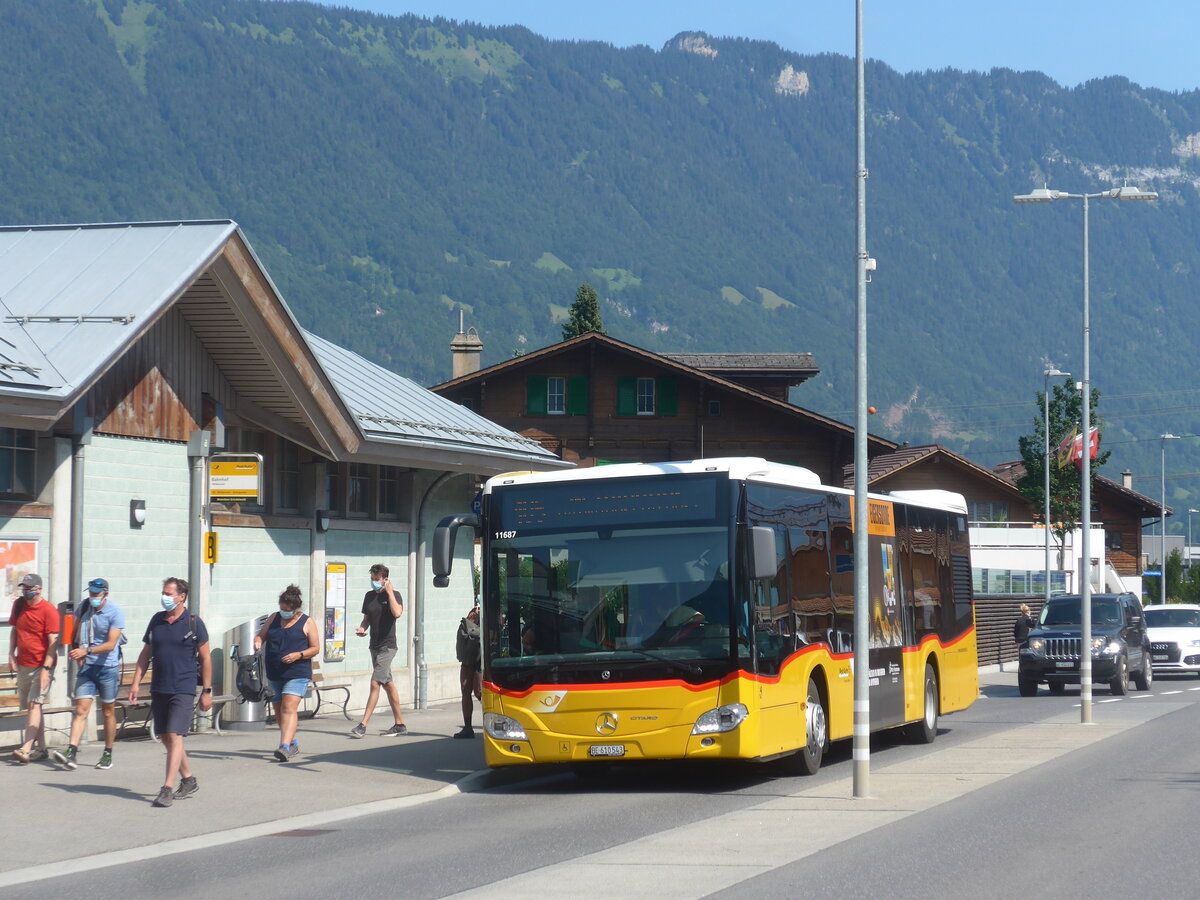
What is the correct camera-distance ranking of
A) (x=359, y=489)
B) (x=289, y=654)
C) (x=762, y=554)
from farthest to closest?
1. (x=359, y=489)
2. (x=289, y=654)
3. (x=762, y=554)

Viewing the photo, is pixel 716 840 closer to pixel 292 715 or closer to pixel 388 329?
pixel 292 715

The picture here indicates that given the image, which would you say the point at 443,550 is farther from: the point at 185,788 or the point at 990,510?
the point at 990,510

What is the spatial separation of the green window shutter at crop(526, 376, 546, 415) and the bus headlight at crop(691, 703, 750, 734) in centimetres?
4512

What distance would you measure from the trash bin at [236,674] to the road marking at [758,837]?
7800mm

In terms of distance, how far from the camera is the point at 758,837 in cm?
1168

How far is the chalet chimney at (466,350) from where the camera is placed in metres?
57.5

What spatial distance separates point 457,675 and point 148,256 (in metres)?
9.81

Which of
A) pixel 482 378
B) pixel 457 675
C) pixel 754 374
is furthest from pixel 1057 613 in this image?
pixel 754 374

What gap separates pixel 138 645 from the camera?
61.3ft

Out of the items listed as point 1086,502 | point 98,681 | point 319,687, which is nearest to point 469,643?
point 319,687

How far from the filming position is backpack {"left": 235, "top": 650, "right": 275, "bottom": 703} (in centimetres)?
1964

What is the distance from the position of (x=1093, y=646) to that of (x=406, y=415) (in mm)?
14340

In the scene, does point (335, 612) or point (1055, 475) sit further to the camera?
point (1055, 475)

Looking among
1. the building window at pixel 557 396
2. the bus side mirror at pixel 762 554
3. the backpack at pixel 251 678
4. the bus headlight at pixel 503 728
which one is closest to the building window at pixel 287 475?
the backpack at pixel 251 678
